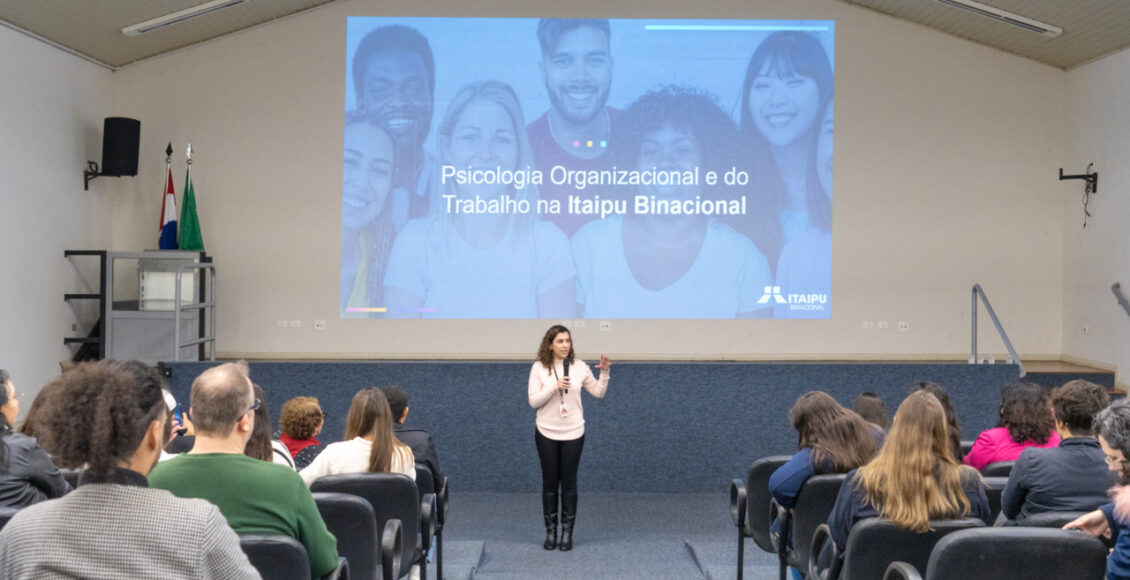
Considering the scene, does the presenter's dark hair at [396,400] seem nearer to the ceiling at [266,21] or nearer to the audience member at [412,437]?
the audience member at [412,437]

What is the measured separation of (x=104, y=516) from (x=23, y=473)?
1.89 meters

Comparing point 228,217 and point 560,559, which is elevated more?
point 228,217

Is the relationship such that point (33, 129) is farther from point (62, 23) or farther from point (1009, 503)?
point (1009, 503)

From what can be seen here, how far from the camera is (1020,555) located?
2.25 metres

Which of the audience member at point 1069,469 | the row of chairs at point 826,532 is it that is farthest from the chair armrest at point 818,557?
the audience member at point 1069,469

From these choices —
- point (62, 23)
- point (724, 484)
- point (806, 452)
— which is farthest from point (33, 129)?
point (806, 452)

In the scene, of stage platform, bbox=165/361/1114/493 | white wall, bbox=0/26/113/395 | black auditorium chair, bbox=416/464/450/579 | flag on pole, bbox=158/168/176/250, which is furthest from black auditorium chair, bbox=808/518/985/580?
flag on pole, bbox=158/168/176/250

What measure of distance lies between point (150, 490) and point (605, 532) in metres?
4.33

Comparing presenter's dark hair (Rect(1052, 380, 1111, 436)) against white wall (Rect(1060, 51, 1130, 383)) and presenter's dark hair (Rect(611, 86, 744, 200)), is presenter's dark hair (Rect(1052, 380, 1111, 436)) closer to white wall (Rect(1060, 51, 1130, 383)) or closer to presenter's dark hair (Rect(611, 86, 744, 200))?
presenter's dark hair (Rect(611, 86, 744, 200))

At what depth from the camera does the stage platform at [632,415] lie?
665cm

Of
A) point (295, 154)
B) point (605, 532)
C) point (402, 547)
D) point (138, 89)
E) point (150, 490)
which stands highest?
point (138, 89)

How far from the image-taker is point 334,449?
3.59 meters

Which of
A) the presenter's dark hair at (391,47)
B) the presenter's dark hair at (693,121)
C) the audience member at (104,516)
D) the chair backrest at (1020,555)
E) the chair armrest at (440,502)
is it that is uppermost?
the presenter's dark hair at (391,47)

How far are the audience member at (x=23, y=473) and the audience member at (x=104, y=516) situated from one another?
1733 mm
